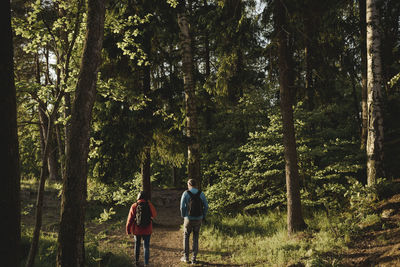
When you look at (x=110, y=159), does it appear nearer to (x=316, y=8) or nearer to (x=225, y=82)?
(x=225, y=82)

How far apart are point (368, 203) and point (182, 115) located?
22.9 feet

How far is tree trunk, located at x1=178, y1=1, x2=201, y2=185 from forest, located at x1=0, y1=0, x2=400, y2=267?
52mm

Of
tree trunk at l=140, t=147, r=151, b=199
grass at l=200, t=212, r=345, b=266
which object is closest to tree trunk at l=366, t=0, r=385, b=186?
grass at l=200, t=212, r=345, b=266

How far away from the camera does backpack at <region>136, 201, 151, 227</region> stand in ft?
21.1

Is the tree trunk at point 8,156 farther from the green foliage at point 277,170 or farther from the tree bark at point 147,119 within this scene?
the green foliage at point 277,170

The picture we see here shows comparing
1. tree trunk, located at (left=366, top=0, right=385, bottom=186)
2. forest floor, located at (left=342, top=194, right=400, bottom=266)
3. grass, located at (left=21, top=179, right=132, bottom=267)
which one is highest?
tree trunk, located at (left=366, top=0, right=385, bottom=186)

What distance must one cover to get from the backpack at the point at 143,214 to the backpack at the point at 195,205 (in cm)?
110

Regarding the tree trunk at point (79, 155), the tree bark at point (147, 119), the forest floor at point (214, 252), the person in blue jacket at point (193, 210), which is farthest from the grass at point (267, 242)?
the tree trunk at point (79, 155)

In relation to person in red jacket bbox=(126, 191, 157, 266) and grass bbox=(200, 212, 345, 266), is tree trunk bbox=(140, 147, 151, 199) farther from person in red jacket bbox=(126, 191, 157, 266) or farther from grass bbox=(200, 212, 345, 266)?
person in red jacket bbox=(126, 191, 157, 266)

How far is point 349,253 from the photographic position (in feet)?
18.3

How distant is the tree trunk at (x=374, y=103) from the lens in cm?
701

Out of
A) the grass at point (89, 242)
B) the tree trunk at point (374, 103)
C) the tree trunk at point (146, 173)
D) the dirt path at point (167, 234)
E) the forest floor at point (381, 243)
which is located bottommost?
the dirt path at point (167, 234)

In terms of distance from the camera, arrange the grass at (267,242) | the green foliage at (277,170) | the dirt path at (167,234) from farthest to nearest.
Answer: the green foliage at (277,170) → the dirt path at (167,234) → the grass at (267,242)

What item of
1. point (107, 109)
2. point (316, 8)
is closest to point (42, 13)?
point (107, 109)
